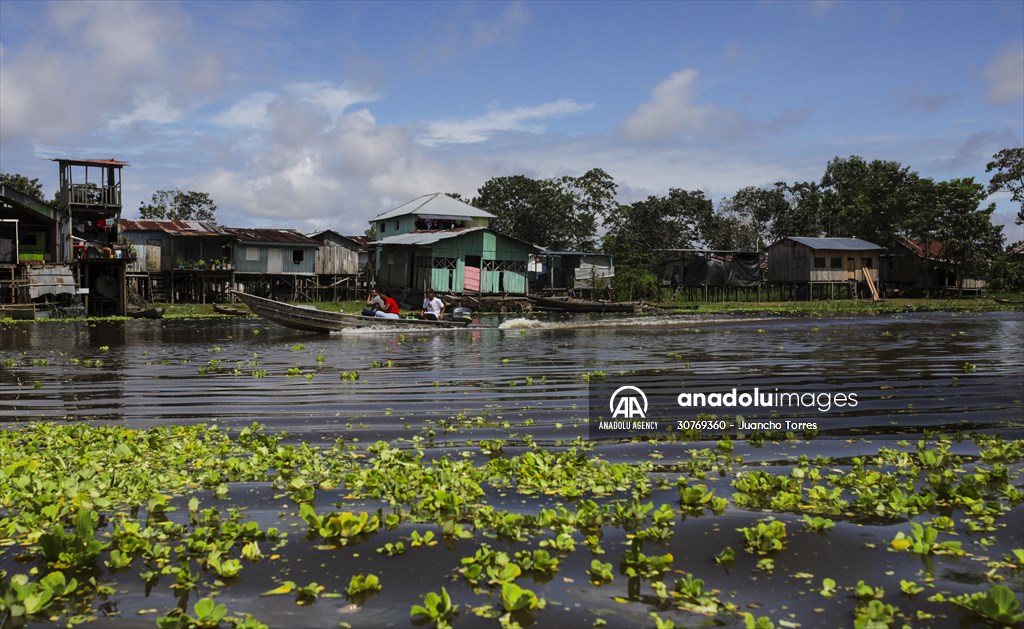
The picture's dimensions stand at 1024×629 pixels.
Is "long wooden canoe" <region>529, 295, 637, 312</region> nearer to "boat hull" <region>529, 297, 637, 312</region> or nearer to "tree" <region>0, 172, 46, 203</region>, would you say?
"boat hull" <region>529, 297, 637, 312</region>

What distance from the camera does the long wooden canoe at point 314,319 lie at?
89.0 feet

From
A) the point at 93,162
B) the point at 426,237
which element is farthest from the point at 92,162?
the point at 426,237

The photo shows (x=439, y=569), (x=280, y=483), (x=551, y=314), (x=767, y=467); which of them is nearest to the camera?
(x=439, y=569)

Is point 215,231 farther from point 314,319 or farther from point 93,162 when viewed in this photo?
point 314,319

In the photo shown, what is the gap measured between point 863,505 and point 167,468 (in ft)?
19.0

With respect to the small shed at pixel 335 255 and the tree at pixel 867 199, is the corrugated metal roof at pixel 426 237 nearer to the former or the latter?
the small shed at pixel 335 255

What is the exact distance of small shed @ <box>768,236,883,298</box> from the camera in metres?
52.9

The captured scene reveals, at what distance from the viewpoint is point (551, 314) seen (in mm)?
42250

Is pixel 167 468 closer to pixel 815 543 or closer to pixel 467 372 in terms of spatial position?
pixel 815 543

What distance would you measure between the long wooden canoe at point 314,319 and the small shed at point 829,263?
108ft

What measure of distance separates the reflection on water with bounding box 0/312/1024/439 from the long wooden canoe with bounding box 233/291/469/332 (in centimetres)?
39

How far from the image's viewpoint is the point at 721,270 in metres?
54.7

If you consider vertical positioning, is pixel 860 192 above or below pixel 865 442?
above

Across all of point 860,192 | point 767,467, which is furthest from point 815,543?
point 860,192
